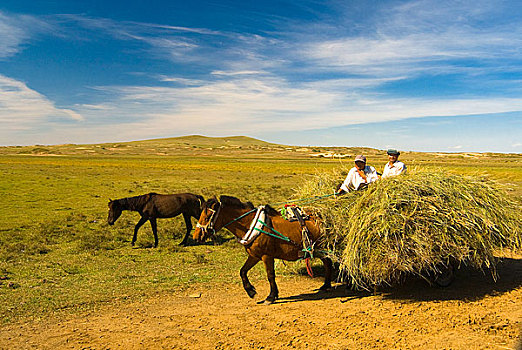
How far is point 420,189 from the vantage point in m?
6.45

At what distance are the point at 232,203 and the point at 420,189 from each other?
3482 millimetres

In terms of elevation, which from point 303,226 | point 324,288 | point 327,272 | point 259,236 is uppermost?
point 303,226

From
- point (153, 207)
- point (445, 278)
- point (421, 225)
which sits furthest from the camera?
point (153, 207)

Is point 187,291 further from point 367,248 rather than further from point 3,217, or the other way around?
point 3,217

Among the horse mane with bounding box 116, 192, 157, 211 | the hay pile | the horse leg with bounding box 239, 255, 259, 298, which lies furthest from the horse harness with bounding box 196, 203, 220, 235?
the horse mane with bounding box 116, 192, 157, 211

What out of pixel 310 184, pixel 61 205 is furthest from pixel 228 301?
pixel 61 205

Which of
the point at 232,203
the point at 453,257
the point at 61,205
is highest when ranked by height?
the point at 232,203

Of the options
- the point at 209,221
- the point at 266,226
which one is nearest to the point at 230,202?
the point at 209,221

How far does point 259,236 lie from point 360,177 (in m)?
2.42

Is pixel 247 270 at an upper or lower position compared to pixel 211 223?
lower

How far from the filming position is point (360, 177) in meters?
7.24

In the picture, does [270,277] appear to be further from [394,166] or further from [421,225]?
[394,166]

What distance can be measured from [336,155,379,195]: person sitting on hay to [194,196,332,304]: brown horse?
1.12 meters

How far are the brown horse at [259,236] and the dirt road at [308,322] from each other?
82 centimetres
